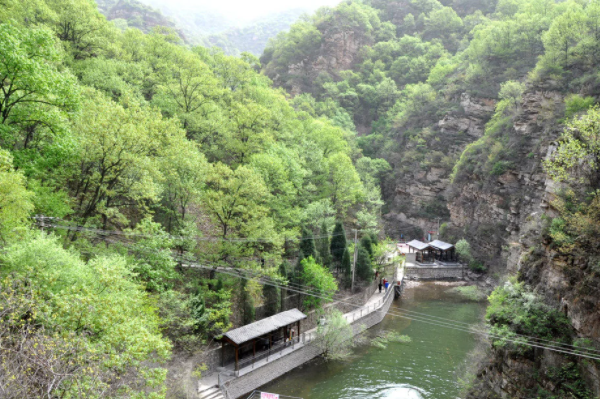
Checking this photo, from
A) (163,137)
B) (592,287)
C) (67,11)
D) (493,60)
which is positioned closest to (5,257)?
(163,137)

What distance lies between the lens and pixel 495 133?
50688mm

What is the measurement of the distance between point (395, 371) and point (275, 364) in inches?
331

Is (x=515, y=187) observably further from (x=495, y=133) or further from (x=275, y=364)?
(x=275, y=364)

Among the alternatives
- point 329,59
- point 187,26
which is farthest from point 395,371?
point 187,26

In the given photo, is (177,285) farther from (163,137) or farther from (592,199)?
(592,199)

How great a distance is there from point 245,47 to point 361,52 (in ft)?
325

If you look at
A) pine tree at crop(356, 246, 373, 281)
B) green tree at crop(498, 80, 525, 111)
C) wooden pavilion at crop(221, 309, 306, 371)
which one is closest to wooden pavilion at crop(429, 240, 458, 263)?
pine tree at crop(356, 246, 373, 281)

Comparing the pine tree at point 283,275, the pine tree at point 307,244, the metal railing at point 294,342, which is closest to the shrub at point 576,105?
the metal railing at point 294,342

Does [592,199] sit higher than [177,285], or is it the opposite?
[592,199]

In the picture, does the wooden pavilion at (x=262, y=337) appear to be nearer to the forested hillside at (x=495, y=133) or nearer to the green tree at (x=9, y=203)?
the forested hillside at (x=495, y=133)

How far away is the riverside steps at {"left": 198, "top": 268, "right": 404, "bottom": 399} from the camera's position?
A: 2117 cm

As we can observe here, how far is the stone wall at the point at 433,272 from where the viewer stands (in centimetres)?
4878

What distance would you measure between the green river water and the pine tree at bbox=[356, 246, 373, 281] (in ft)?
15.1

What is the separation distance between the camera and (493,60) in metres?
62.7
